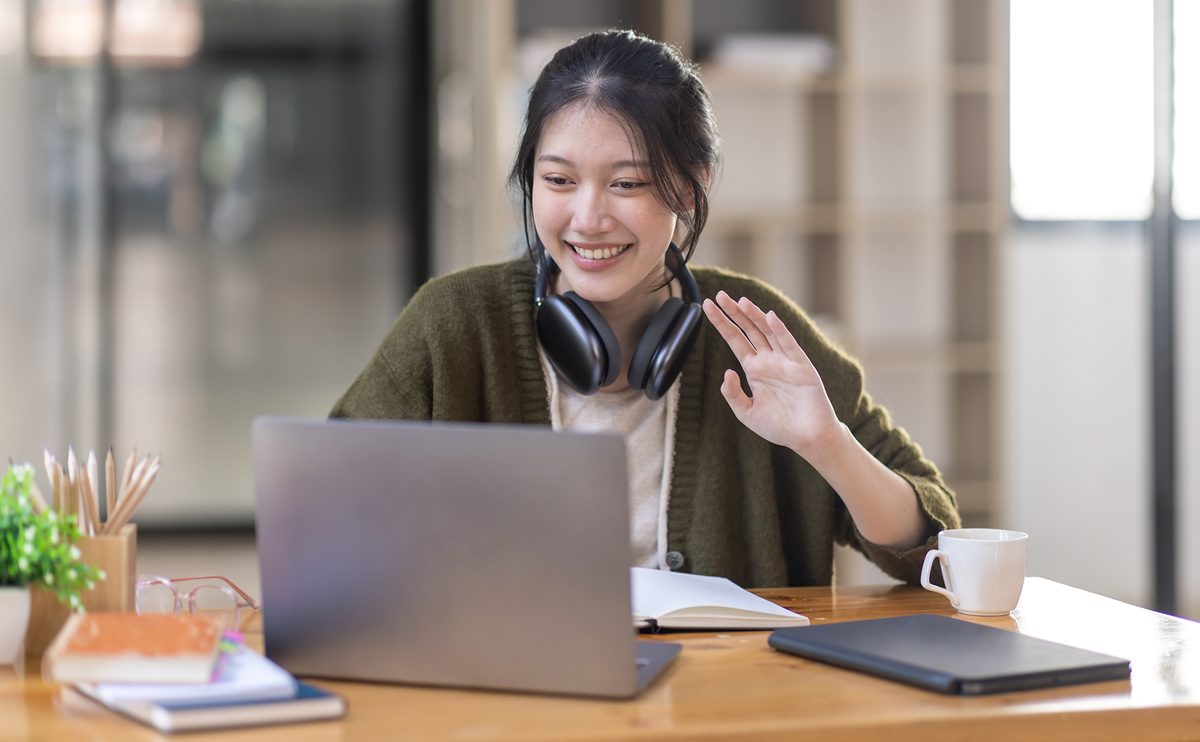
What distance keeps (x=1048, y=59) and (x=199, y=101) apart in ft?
8.02

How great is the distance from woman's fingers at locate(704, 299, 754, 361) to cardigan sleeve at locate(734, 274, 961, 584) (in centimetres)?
27

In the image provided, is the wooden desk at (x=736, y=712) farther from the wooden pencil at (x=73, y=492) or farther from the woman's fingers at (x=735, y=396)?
the woman's fingers at (x=735, y=396)

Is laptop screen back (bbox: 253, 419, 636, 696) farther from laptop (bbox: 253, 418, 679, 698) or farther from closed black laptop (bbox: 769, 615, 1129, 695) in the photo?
closed black laptop (bbox: 769, 615, 1129, 695)

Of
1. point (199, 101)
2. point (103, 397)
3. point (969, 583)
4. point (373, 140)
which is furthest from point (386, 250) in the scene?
point (969, 583)

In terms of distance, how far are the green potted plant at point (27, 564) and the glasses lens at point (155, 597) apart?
150 mm

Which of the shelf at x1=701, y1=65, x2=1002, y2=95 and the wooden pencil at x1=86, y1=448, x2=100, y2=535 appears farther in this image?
the shelf at x1=701, y1=65, x2=1002, y2=95

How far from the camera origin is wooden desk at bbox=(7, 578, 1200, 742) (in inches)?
30.1

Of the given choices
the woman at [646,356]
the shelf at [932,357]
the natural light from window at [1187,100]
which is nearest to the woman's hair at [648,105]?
the woman at [646,356]

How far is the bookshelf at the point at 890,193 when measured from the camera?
9.97 feet

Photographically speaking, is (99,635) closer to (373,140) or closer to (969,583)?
(969,583)

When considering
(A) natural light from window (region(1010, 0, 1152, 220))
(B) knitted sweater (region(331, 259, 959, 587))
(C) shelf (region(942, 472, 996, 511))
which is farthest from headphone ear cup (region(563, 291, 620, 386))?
(A) natural light from window (region(1010, 0, 1152, 220))

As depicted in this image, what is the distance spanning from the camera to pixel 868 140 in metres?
3.19

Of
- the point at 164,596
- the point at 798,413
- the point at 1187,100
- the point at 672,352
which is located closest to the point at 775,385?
the point at 798,413

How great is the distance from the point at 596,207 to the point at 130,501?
0.67m
